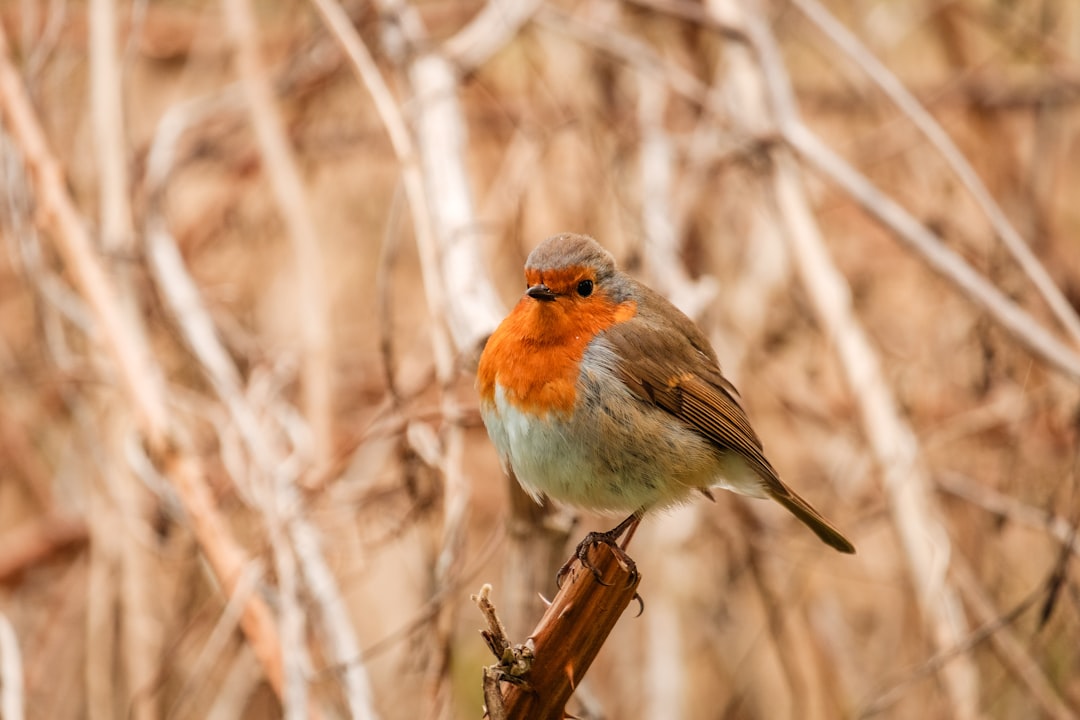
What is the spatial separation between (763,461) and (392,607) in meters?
1.82

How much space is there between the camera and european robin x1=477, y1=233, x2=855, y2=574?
225 cm

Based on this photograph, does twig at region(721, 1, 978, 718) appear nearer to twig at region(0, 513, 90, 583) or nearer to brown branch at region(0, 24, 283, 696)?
brown branch at region(0, 24, 283, 696)

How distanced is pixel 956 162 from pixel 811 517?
0.90 m

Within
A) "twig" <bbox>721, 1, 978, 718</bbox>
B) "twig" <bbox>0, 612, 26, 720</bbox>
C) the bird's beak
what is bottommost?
"twig" <bbox>0, 612, 26, 720</bbox>

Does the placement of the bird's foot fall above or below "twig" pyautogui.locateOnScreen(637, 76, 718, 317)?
below

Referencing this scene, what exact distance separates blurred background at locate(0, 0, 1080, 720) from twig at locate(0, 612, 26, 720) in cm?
1

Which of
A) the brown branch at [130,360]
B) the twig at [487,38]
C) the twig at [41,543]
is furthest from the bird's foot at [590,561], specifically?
the twig at [41,543]

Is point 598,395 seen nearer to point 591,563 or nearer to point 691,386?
point 691,386

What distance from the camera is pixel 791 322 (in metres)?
3.86

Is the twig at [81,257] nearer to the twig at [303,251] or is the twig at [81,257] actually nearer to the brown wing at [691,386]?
the twig at [303,251]

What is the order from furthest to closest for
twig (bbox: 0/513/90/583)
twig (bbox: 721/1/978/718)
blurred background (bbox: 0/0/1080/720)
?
1. twig (bbox: 0/513/90/583)
2. twig (bbox: 721/1/978/718)
3. blurred background (bbox: 0/0/1080/720)

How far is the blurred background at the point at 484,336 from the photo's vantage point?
2.56 meters

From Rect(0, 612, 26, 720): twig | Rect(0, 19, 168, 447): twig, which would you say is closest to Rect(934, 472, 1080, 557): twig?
Rect(0, 19, 168, 447): twig

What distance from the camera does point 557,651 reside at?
4.85 ft
